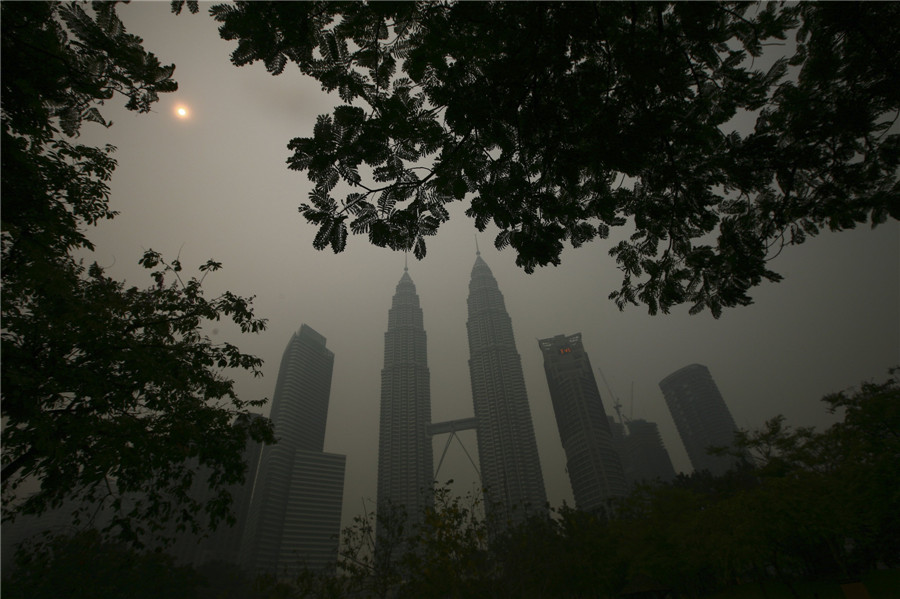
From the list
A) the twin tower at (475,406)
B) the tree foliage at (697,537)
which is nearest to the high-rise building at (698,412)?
the twin tower at (475,406)

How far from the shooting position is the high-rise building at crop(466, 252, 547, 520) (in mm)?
85000

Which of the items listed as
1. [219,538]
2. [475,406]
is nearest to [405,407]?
[475,406]

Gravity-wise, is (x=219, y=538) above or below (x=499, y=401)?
below

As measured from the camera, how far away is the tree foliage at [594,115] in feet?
10.1

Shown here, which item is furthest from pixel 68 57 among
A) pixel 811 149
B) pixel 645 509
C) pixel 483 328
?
pixel 483 328

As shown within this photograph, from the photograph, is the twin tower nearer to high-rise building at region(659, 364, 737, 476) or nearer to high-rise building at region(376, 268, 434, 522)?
high-rise building at region(376, 268, 434, 522)

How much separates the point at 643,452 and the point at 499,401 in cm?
9299

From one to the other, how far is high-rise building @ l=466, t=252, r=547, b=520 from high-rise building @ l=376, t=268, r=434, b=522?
53.2 feet

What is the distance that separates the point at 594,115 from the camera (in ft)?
11.9

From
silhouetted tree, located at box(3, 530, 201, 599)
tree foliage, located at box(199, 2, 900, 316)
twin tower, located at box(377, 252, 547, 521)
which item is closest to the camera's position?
tree foliage, located at box(199, 2, 900, 316)

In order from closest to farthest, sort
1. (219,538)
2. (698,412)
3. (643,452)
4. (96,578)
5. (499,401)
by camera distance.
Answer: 1. (96,578)
2. (219,538)
3. (499,401)
4. (698,412)
5. (643,452)

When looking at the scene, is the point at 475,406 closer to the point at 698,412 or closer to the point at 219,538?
the point at 219,538

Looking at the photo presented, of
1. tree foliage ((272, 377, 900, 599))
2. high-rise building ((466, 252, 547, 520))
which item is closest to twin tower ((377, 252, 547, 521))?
high-rise building ((466, 252, 547, 520))

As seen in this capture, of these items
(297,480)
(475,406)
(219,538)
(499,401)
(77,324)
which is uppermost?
(475,406)
